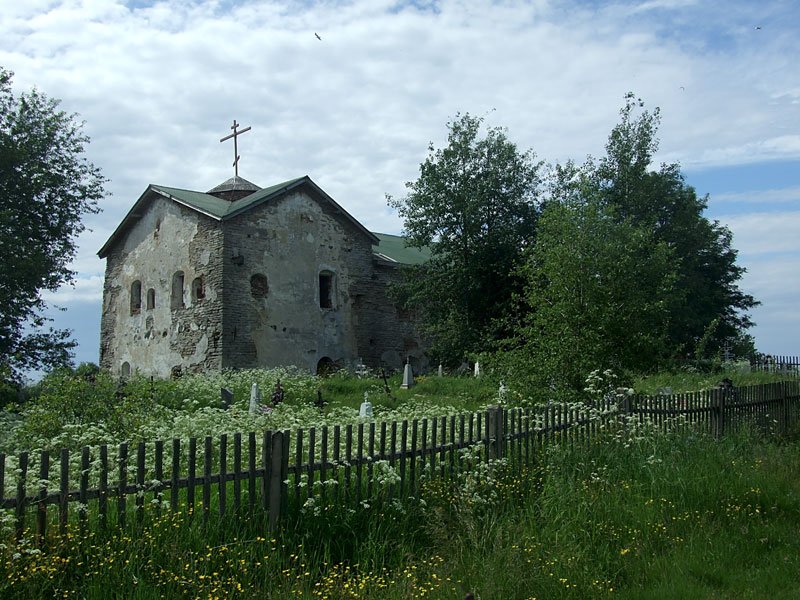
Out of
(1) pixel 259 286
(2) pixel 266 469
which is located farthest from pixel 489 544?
(1) pixel 259 286

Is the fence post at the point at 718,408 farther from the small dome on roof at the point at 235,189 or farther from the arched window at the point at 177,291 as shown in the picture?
the small dome on roof at the point at 235,189

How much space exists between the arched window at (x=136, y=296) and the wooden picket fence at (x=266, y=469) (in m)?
22.1

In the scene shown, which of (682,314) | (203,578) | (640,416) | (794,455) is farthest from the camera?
(682,314)

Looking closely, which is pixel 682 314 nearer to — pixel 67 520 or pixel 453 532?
pixel 453 532


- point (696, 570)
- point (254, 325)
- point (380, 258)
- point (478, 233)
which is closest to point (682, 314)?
point (478, 233)

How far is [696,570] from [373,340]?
79.1ft

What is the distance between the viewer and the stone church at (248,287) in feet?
86.2

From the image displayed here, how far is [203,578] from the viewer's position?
17.7 ft

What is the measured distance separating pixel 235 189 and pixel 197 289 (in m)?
7.34

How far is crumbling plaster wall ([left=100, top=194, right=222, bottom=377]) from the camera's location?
2630 cm

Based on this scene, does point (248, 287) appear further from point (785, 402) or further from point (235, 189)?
point (785, 402)

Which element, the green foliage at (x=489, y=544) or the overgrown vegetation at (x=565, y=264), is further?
the overgrown vegetation at (x=565, y=264)

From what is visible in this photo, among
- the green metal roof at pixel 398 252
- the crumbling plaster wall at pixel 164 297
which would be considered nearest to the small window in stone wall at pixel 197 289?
the crumbling plaster wall at pixel 164 297

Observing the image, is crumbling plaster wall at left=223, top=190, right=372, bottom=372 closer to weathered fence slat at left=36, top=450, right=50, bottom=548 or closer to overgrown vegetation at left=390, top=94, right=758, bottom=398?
overgrown vegetation at left=390, top=94, right=758, bottom=398
